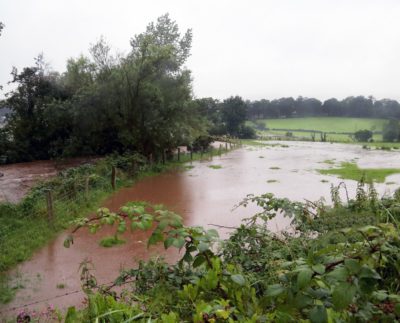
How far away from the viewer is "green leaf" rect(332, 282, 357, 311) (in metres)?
1.08

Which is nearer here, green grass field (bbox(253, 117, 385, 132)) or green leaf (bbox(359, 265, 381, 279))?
green leaf (bbox(359, 265, 381, 279))

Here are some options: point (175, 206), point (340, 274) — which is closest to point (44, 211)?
point (175, 206)

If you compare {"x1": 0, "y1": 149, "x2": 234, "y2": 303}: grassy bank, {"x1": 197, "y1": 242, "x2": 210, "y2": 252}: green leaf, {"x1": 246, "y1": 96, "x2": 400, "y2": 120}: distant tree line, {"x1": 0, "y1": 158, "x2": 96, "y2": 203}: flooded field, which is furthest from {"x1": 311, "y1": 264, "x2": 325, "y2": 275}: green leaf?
{"x1": 246, "y1": 96, "x2": 400, "y2": 120}: distant tree line

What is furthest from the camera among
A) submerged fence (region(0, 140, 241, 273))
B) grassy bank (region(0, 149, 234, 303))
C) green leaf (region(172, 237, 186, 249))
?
submerged fence (region(0, 140, 241, 273))

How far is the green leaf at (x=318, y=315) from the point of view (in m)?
1.19

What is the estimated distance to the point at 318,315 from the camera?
1194 mm

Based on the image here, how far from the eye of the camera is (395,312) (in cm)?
132

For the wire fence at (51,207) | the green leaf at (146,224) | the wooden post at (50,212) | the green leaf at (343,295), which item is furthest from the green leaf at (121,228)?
the wooden post at (50,212)

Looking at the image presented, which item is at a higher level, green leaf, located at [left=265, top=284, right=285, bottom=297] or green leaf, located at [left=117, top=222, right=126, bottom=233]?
green leaf, located at [left=117, top=222, right=126, bottom=233]

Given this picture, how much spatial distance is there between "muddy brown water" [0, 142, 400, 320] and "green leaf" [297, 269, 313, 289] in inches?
157

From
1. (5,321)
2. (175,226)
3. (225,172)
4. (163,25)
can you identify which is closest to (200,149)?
(225,172)

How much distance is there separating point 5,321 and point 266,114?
77.3 metres

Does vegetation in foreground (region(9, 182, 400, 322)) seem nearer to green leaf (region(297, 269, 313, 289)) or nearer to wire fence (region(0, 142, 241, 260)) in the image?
green leaf (region(297, 269, 313, 289))

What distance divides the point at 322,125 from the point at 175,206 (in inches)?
2487
